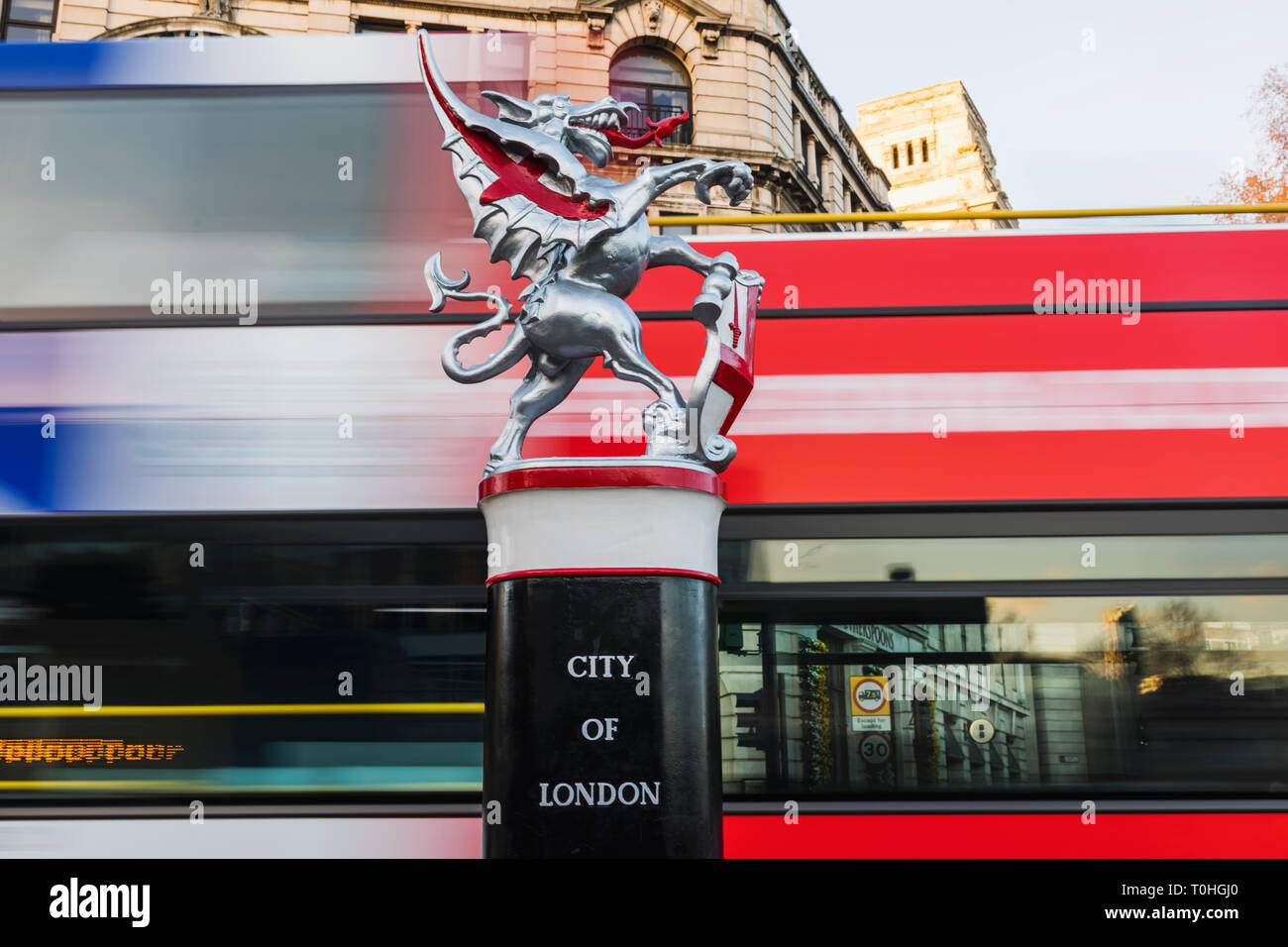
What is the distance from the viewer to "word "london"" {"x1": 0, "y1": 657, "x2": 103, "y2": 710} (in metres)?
4.13

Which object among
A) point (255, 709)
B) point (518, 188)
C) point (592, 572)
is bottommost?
point (255, 709)

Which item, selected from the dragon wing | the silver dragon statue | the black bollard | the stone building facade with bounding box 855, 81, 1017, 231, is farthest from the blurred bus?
the stone building facade with bounding box 855, 81, 1017, 231

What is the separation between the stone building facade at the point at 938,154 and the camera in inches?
1718

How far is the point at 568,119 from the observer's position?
3721 millimetres

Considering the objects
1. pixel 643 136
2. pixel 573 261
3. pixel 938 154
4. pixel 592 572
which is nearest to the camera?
pixel 592 572

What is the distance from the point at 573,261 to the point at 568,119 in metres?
0.56

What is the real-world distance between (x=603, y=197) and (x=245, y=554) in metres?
2.04

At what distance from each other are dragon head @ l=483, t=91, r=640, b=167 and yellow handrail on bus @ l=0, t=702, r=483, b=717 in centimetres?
210

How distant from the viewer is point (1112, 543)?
4.19m

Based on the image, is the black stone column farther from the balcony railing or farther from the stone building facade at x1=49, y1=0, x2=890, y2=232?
the balcony railing

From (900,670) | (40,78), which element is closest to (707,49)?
(40,78)

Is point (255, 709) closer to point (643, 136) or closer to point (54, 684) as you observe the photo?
point (54, 684)

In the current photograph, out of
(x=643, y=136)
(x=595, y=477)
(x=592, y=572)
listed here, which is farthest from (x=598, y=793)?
(x=643, y=136)

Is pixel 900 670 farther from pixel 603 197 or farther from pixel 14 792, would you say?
pixel 14 792
